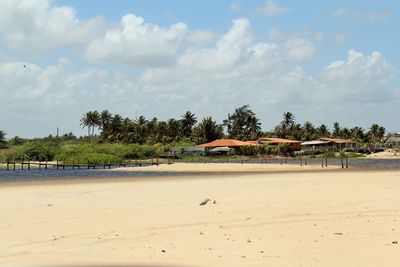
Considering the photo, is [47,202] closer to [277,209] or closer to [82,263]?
[277,209]

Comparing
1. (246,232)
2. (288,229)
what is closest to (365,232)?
(288,229)

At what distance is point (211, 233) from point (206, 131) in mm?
123897

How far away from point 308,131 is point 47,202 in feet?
510

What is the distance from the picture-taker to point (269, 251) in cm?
1120

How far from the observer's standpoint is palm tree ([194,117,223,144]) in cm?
13712

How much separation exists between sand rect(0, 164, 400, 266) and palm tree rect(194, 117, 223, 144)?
115769 millimetres

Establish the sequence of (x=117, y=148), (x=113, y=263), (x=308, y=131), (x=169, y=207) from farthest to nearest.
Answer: (x=308, y=131) → (x=117, y=148) → (x=169, y=207) → (x=113, y=263)

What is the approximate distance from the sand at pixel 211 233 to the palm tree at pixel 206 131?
115769 mm

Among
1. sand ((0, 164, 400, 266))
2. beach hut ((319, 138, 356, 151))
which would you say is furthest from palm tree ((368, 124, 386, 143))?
sand ((0, 164, 400, 266))

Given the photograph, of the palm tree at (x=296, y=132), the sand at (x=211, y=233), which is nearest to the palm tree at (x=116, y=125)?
the palm tree at (x=296, y=132)

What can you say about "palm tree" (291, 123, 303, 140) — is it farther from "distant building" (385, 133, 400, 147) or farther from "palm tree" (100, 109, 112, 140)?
"palm tree" (100, 109, 112, 140)

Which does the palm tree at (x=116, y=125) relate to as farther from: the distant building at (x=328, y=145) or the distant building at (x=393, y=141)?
the distant building at (x=393, y=141)

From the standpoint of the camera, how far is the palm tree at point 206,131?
137 metres

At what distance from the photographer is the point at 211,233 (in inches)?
537
